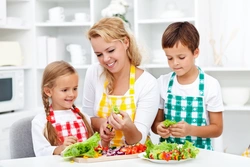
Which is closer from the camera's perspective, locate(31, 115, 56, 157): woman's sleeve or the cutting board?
the cutting board

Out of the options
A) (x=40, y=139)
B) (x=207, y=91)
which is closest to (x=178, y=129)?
(x=207, y=91)

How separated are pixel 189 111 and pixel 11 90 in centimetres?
201

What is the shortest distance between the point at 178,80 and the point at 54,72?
0.59 meters

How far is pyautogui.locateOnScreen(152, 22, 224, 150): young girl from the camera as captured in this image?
2.29 m

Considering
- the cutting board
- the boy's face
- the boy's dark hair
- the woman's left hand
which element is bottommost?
the cutting board

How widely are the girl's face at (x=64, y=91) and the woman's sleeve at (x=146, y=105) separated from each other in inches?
11.7

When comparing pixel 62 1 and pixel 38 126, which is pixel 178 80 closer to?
pixel 38 126

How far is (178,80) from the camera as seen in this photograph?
2432mm

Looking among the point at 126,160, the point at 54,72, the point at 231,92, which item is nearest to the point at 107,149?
the point at 126,160

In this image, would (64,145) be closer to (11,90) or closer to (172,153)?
(172,153)

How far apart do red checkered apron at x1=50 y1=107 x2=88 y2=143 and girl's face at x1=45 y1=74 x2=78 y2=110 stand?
0.06 metres

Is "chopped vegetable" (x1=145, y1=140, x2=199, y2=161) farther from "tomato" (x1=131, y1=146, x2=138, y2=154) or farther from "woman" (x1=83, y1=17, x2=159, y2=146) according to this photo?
"woman" (x1=83, y1=17, x2=159, y2=146)

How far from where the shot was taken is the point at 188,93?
2396mm

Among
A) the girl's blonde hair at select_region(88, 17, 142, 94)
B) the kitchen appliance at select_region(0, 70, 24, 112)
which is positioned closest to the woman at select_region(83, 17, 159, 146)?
the girl's blonde hair at select_region(88, 17, 142, 94)
